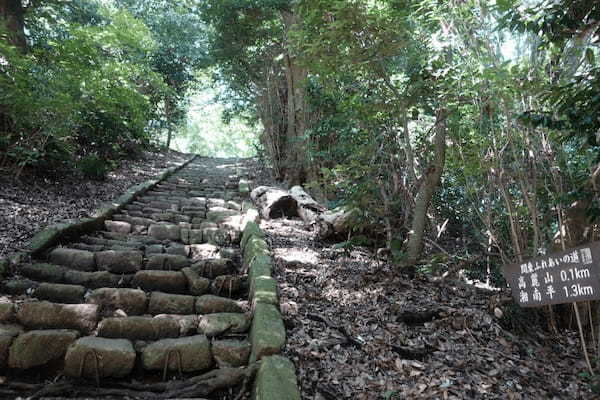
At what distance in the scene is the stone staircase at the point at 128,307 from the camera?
256cm

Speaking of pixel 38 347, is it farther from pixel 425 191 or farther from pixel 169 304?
pixel 425 191

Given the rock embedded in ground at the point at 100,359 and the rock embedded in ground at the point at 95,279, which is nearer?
the rock embedded in ground at the point at 100,359

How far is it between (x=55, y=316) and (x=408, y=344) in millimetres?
2831

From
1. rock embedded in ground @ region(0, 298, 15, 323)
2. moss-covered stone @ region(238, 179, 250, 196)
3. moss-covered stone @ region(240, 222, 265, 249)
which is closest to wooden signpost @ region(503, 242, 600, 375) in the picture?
moss-covered stone @ region(240, 222, 265, 249)

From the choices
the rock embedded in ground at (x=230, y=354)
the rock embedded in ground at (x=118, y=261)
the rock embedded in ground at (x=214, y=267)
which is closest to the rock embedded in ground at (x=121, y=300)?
the rock embedded in ground at (x=118, y=261)

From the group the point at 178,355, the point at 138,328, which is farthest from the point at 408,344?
the point at 138,328

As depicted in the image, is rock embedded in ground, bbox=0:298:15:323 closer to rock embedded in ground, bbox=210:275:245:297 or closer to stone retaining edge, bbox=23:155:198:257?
stone retaining edge, bbox=23:155:198:257

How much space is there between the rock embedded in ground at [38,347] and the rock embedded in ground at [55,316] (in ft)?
0.67

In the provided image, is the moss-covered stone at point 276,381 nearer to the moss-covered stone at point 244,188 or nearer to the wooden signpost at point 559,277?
the wooden signpost at point 559,277

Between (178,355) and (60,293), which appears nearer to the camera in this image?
(178,355)

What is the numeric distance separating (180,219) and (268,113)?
22.2 feet

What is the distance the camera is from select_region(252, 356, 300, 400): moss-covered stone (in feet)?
7.19

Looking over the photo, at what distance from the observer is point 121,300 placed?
3203 mm

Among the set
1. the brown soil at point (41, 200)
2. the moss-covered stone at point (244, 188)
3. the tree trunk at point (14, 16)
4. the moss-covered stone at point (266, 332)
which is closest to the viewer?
the moss-covered stone at point (266, 332)
